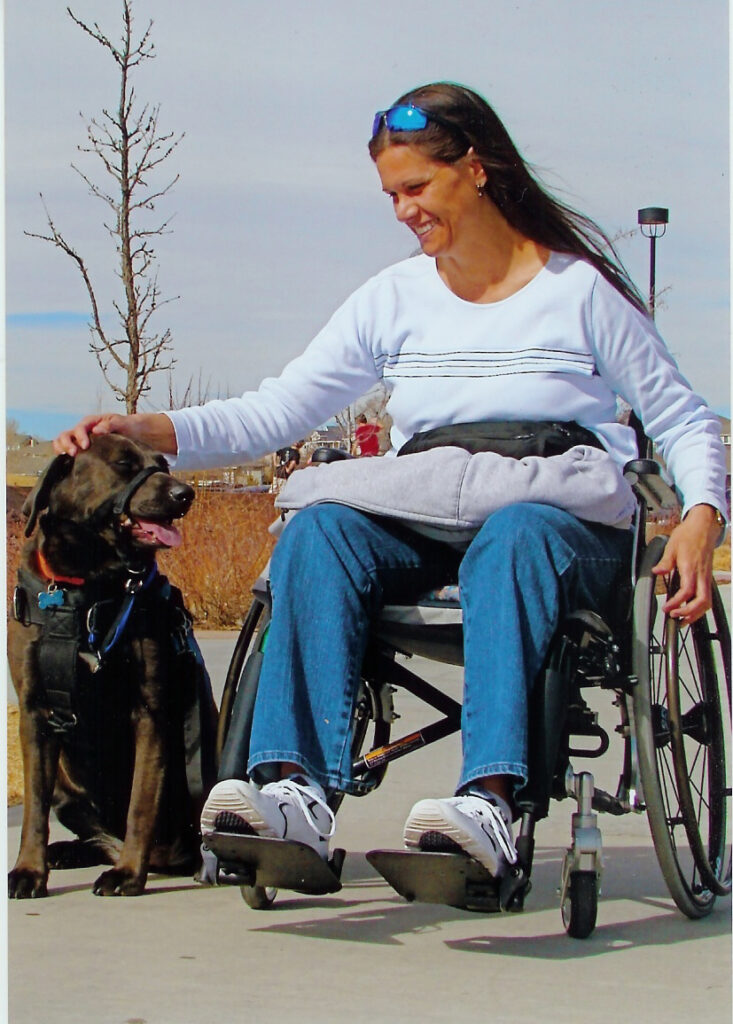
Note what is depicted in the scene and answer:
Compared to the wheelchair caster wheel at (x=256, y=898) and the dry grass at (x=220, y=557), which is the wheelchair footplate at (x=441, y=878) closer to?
the wheelchair caster wheel at (x=256, y=898)

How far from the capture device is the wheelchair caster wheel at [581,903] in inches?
105

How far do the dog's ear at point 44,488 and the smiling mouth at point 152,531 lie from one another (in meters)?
0.15

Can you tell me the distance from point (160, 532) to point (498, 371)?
0.67 metres

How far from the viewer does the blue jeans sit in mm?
2506

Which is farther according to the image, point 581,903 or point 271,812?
point 581,903

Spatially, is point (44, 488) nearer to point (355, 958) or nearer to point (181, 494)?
point (181, 494)

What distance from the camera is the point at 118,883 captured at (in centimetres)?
301

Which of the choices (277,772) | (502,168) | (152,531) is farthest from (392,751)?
(502,168)

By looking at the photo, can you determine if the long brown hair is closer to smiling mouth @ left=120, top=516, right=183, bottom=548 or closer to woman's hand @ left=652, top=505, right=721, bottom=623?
woman's hand @ left=652, top=505, right=721, bottom=623

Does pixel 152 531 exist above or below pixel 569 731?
above

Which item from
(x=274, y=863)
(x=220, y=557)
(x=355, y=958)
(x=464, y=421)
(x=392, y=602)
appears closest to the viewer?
(x=274, y=863)

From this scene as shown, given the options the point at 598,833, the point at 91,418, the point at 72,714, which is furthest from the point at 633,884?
the point at 91,418

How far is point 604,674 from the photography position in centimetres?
262

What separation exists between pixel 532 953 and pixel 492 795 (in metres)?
0.33
